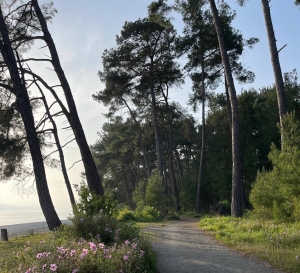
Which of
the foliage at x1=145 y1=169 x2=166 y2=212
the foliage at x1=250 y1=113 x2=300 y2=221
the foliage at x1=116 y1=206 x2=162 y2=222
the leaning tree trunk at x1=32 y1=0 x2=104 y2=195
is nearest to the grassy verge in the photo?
the foliage at x1=250 y1=113 x2=300 y2=221

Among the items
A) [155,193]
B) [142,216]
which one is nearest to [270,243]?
[142,216]

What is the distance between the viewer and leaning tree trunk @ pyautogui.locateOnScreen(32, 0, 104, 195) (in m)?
12.1

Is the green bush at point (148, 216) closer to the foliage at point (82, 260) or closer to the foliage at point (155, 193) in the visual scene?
the foliage at point (155, 193)

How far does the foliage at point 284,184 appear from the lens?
10.8 metres

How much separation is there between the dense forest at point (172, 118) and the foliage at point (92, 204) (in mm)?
194

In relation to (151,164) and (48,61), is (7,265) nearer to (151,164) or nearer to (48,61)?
(48,61)

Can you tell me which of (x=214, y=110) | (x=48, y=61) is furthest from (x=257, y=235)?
(x=214, y=110)

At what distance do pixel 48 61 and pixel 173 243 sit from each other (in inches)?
298

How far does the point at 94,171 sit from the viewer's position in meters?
12.2

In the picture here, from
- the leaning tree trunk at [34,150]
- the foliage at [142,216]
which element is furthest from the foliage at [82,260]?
the foliage at [142,216]

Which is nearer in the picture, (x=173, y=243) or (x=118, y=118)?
(x=173, y=243)

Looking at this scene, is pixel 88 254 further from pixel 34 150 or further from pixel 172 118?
pixel 172 118

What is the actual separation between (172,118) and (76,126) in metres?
21.2

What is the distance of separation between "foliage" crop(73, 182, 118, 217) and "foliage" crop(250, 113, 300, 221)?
5.12 meters
